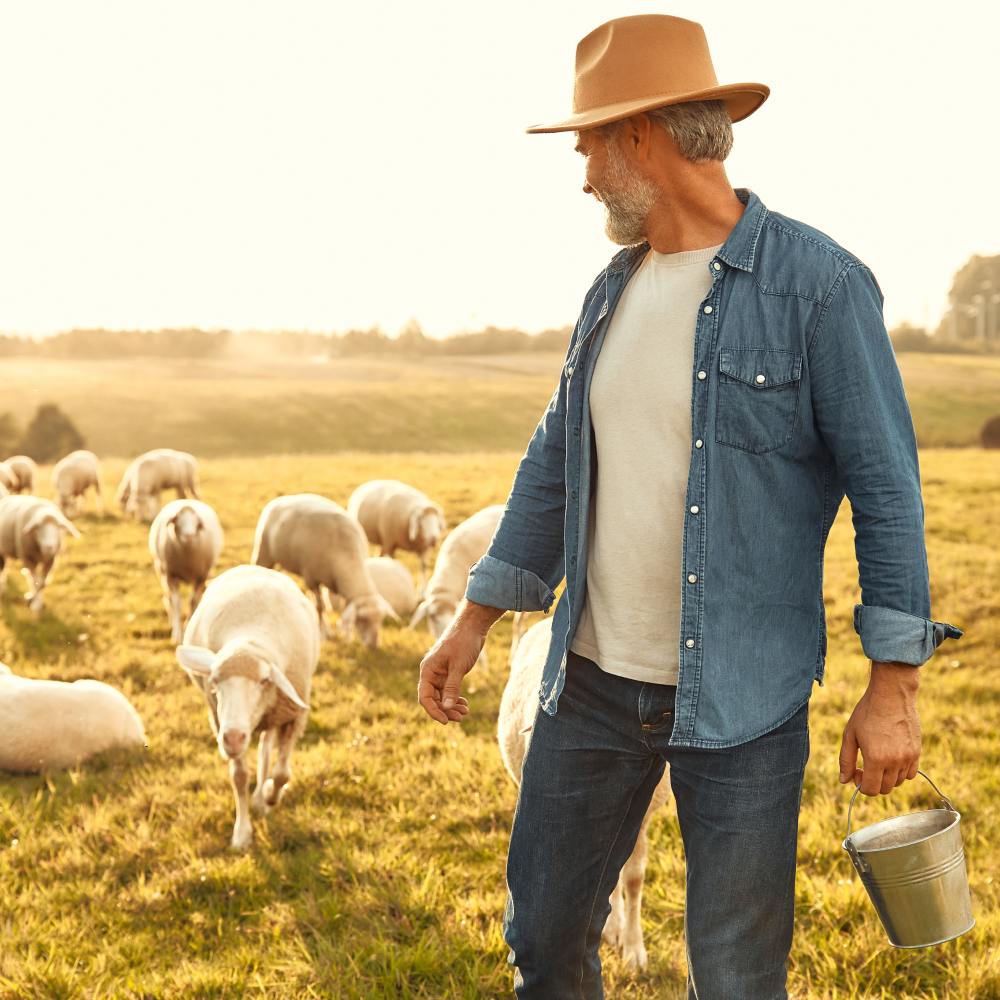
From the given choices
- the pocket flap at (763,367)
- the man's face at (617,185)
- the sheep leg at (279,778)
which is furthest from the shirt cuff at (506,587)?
the sheep leg at (279,778)

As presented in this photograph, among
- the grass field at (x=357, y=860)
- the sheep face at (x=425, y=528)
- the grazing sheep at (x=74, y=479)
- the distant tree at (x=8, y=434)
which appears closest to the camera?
the grass field at (x=357, y=860)

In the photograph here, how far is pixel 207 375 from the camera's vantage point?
50.6m

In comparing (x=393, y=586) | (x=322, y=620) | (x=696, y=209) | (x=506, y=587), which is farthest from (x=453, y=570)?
(x=696, y=209)

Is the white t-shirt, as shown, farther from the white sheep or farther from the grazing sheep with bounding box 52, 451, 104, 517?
the grazing sheep with bounding box 52, 451, 104, 517

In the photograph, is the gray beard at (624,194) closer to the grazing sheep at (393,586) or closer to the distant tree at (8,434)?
the grazing sheep at (393,586)

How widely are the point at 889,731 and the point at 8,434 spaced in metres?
38.5

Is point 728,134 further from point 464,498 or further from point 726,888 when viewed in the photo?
point 464,498

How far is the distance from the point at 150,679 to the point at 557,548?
6.00 metres

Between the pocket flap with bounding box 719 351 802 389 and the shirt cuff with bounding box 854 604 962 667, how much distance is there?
543mm

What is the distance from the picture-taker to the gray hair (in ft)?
6.81

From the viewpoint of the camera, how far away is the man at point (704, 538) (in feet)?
6.09

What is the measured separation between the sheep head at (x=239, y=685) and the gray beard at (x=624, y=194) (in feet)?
10.6

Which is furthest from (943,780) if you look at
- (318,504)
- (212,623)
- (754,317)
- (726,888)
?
(318,504)

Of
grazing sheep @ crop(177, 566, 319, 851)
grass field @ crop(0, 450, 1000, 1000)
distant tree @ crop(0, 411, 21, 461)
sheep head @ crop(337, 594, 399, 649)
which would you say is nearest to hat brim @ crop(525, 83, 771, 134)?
grass field @ crop(0, 450, 1000, 1000)
